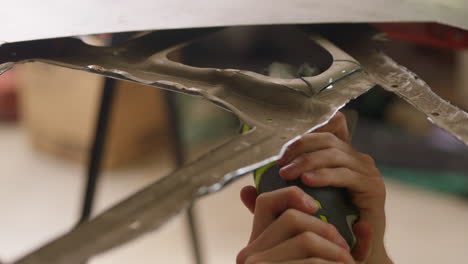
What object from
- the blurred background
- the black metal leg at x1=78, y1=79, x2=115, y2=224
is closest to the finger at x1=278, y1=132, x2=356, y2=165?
the black metal leg at x1=78, y1=79, x2=115, y2=224

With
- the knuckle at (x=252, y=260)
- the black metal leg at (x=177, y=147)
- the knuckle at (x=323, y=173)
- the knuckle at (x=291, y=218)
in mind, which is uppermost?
the knuckle at (x=323, y=173)

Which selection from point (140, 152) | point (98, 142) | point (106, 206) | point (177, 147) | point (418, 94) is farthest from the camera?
point (140, 152)

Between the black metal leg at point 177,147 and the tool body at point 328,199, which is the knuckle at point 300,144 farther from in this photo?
the black metal leg at point 177,147

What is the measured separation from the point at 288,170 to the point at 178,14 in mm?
146

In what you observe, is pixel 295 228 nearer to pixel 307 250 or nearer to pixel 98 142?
pixel 307 250

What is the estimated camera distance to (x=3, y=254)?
121cm

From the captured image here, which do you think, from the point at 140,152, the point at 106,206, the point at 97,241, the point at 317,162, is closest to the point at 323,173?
the point at 317,162

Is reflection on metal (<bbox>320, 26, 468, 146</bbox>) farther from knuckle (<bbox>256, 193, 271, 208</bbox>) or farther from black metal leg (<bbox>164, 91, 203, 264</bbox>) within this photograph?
black metal leg (<bbox>164, 91, 203, 264</bbox>)

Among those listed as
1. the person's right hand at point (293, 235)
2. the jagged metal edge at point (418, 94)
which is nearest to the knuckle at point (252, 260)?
the person's right hand at point (293, 235)

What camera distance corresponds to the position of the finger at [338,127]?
1.07ft

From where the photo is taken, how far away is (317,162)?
0.31 metres

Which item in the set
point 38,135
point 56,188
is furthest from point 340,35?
point 38,135

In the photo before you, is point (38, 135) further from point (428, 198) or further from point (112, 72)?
point (112, 72)

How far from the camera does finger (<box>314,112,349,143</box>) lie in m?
0.33
